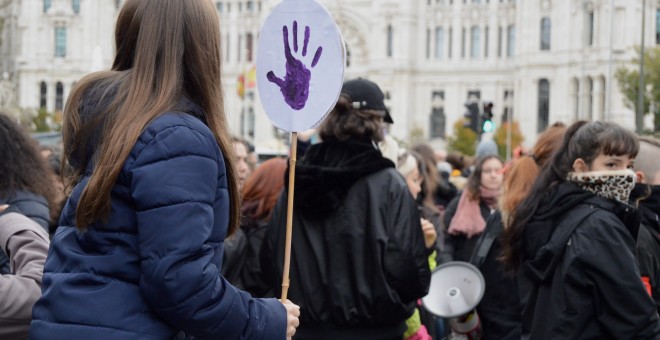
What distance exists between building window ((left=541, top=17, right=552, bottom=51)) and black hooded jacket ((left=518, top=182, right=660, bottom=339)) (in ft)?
156

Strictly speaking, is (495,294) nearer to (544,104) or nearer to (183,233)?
(183,233)

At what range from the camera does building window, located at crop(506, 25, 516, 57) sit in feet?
178

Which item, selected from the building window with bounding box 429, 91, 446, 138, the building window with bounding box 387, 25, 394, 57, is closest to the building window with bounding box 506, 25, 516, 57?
the building window with bounding box 429, 91, 446, 138

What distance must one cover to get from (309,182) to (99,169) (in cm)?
242

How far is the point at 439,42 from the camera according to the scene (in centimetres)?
5609

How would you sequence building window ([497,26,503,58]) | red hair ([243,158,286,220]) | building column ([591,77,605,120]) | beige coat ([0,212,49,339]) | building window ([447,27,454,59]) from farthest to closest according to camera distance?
building window ([447,27,454,59])
building window ([497,26,503,58])
building column ([591,77,605,120])
red hair ([243,158,286,220])
beige coat ([0,212,49,339])

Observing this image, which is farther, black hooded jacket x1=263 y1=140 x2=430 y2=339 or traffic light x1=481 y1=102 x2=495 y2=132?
traffic light x1=481 y1=102 x2=495 y2=132

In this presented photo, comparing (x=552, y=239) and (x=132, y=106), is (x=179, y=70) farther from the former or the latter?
(x=552, y=239)

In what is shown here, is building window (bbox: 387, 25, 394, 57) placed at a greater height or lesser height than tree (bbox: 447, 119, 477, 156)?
greater

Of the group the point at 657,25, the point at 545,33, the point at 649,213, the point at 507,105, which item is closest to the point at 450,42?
the point at 507,105

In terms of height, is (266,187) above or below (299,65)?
below

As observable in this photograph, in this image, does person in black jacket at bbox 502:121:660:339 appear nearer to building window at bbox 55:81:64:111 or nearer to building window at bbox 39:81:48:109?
building window at bbox 55:81:64:111

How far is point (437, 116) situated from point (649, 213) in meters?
50.7

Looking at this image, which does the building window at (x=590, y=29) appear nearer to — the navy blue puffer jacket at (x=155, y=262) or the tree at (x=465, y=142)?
the tree at (x=465, y=142)
